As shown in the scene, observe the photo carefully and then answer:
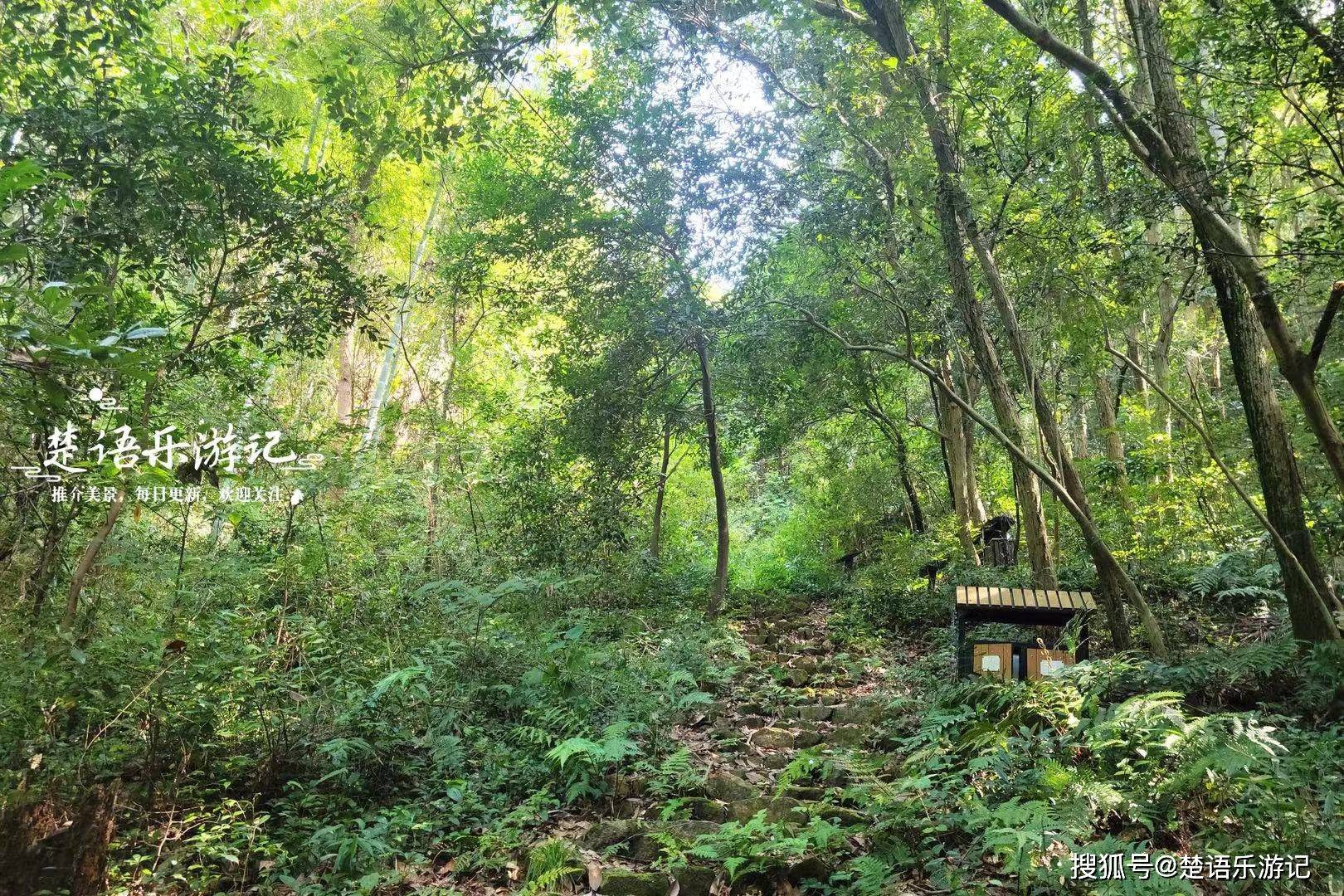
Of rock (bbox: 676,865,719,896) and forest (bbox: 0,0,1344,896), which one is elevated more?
forest (bbox: 0,0,1344,896)

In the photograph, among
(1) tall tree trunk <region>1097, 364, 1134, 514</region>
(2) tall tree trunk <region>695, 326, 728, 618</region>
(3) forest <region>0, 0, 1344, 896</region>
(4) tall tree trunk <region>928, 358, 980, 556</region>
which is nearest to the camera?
(3) forest <region>0, 0, 1344, 896</region>

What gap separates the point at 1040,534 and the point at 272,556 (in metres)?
7.04

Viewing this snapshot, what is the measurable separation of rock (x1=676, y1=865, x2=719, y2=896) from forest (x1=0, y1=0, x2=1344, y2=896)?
0.7 inches

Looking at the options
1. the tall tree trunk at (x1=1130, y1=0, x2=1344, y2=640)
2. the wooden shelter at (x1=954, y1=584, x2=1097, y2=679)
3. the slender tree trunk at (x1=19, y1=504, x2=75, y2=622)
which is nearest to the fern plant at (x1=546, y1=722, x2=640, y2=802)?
the wooden shelter at (x1=954, y1=584, x2=1097, y2=679)

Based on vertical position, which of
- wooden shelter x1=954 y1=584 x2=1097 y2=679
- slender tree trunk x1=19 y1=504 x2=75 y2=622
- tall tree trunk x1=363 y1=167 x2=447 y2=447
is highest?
tall tree trunk x1=363 y1=167 x2=447 y2=447

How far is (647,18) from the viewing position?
8188 mm

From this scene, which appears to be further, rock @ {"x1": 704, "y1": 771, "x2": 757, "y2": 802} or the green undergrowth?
rock @ {"x1": 704, "y1": 771, "x2": 757, "y2": 802}

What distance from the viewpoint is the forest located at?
3.51m

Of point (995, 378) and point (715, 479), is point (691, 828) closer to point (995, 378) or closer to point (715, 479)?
point (995, 378)

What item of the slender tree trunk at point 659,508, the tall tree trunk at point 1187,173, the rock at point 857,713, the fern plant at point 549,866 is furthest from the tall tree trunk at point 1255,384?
the slender tree trunk at point 659,508

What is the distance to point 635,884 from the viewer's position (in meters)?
3.35

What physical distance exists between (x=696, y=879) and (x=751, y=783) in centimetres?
131

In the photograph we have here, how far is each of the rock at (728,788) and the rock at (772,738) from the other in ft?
3.00

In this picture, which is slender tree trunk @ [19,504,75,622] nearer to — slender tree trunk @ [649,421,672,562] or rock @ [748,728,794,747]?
rock @ [748,728,794,747]
